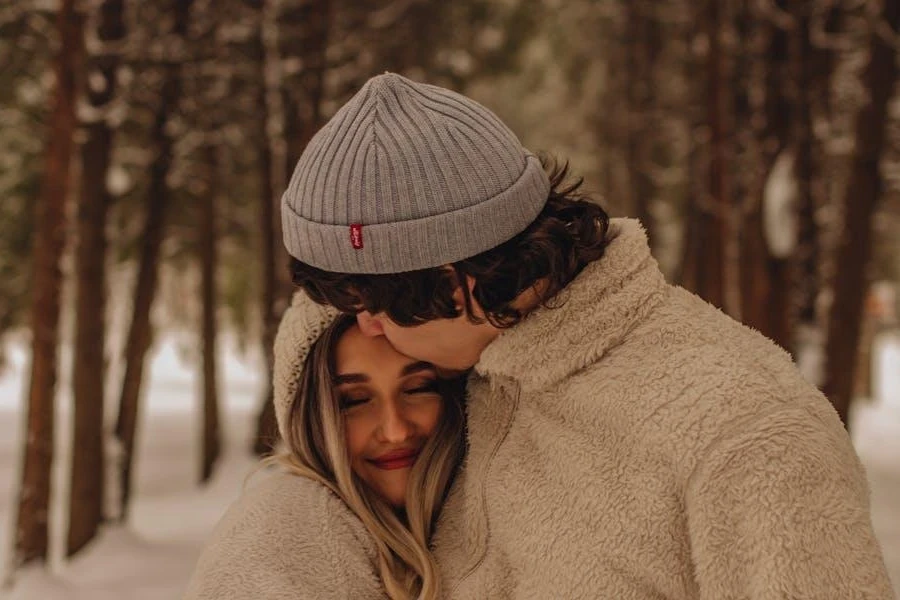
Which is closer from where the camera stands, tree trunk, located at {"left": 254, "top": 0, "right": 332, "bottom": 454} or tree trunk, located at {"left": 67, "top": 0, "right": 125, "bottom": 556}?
tree trunk, located at {"left": 67, "top": 0, "right": 125, "bottom": 556}

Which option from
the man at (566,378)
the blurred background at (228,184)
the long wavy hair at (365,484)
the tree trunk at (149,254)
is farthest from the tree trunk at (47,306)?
the man at (566,378)

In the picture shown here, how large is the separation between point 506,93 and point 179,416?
460 inches

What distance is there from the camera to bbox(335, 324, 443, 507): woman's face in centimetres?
238

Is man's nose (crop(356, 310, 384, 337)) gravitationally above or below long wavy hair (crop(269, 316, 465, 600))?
above

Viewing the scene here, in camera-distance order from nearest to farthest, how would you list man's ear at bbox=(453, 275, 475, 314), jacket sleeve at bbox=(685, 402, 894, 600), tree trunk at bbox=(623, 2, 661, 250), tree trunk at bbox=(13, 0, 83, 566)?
jacket sleeve at bbox=(685, 402, 894, 600) < man's ear at bbox=(453, 275, 475, 314) < tree trunk at bbox=(13, 0, 83, 566) < tree trunk at bbox=(623, 2, 661, 250)

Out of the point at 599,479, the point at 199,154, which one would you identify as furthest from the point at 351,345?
the point at 199,154

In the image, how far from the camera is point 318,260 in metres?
2.09

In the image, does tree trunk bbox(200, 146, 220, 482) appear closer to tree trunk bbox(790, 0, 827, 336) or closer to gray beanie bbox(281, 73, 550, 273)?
tree trunk bbox(790, 0, 827, 336)

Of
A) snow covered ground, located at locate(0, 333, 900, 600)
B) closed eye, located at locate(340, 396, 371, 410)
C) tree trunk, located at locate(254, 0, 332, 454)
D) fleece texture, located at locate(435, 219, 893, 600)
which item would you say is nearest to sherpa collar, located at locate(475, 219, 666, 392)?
fleece texture, located at locate(435, 219, 893, 600)

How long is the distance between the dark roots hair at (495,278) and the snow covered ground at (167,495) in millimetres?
3065

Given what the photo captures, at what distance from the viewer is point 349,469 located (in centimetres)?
236

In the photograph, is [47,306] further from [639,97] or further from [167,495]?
Result: [639,97]

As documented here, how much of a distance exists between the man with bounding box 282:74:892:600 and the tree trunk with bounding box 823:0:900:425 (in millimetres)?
5456

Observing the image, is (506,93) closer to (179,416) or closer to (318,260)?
(179,416)
